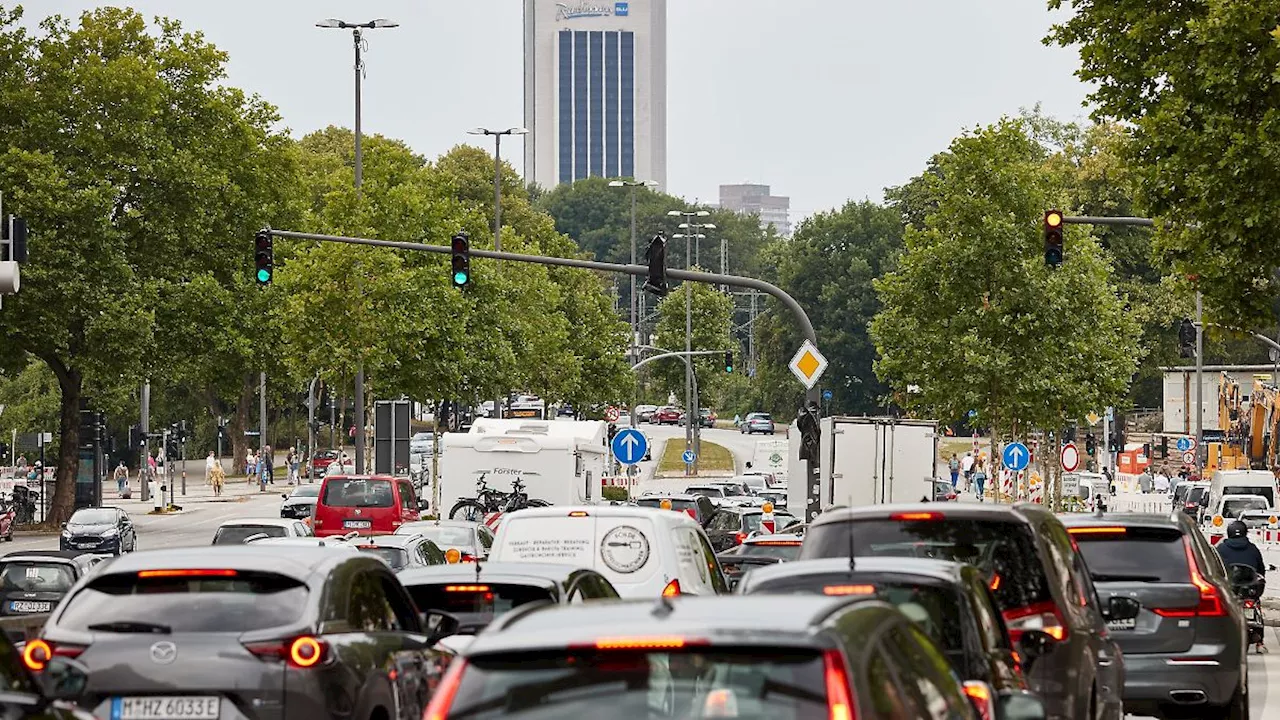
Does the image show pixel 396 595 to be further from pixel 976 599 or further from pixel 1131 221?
pixel 1131 221

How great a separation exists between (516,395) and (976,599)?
352 ft

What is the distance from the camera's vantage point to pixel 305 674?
1020 cm

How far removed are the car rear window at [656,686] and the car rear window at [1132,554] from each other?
1001 centimetres

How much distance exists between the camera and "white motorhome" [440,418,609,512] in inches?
1679

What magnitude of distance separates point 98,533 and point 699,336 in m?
64.4

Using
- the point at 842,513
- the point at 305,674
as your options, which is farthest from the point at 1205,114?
the point at 305,674

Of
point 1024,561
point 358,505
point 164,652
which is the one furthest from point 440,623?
point 358,505

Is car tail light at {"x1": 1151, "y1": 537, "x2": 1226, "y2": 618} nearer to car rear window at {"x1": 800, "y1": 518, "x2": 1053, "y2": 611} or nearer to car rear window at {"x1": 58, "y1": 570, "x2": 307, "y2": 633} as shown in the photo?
car rear window at {"x1": 800, "y1": 518, "x2": 1053, "y2": 611}

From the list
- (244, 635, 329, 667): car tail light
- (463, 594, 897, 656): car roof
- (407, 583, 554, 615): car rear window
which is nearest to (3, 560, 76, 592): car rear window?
(407, 583, 554, 615): car rear window

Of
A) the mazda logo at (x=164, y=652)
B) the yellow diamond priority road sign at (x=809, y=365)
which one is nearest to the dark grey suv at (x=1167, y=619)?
the mazda logo at (x=164, y=652)

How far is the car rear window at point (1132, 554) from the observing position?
51.4ft

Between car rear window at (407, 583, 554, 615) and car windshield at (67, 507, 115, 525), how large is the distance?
36303 millimetres

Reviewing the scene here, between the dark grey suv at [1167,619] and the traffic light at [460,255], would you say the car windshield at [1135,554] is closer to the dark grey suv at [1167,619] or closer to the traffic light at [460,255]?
the dark grey suv at [1167,619]

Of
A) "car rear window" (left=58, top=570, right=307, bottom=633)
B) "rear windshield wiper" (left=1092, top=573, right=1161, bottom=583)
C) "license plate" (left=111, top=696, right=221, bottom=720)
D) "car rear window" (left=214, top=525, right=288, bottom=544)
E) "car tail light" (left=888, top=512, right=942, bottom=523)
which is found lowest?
"car rear window" (left=214, top=525, right=288, bottom=544)
